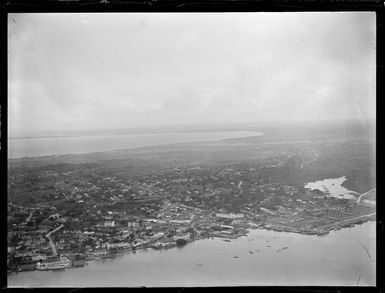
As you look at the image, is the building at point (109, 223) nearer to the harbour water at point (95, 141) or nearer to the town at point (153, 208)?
the town at point (153, 208)

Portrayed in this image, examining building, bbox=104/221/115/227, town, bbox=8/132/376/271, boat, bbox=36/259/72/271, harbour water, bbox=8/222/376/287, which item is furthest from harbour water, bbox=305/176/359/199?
boat, bbox=36/259/72/271

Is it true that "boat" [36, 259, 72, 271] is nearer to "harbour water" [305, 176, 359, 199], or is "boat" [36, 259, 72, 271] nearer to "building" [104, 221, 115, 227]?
"building" [104, 221, 115, 227]

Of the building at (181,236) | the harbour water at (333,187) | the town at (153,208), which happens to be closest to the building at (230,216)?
the town at (153,208)

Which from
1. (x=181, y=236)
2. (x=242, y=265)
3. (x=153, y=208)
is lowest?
(x=242, y=265)

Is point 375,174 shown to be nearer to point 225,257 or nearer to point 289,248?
point 289,248

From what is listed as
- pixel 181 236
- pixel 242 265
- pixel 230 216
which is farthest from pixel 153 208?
pixel 242 265

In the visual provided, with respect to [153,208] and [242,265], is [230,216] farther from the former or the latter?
[153,208]
